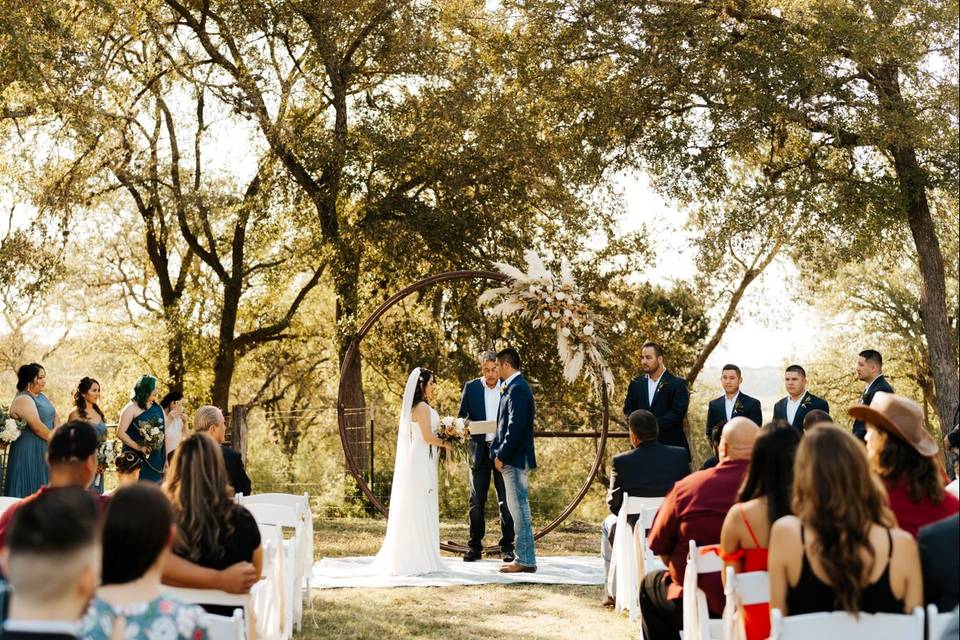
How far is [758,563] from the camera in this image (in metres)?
3.96

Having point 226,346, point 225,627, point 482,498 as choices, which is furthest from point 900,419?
point 226,346

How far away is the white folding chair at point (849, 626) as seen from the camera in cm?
307

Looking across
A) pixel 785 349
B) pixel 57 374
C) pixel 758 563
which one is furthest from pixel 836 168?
pixel 57 374

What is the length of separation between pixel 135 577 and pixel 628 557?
14.5 ft

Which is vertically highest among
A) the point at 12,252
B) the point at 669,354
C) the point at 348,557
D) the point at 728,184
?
the point at 728,184

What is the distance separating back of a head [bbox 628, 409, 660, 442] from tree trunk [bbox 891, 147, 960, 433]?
8.25m

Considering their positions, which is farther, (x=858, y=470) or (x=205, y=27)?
(x=205, y=27)

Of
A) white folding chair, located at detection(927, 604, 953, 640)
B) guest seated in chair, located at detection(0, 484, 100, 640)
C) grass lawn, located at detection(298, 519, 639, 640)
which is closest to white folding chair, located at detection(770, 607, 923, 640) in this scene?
white folding chair, located at detection(927, 604, 953, 640)

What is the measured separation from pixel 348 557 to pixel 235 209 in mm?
9151

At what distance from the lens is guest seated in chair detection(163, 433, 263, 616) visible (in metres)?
3.87

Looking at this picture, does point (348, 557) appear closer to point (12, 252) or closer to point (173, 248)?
point (12, 252)

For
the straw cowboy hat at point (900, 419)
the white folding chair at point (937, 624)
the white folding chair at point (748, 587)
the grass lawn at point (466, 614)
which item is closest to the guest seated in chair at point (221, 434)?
the grass lawn at point (466, 614)

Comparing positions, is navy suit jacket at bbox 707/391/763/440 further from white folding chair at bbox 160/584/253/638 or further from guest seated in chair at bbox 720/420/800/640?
white folding chair at bbox 160/584/253/638

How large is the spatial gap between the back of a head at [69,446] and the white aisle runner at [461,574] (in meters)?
4.52
